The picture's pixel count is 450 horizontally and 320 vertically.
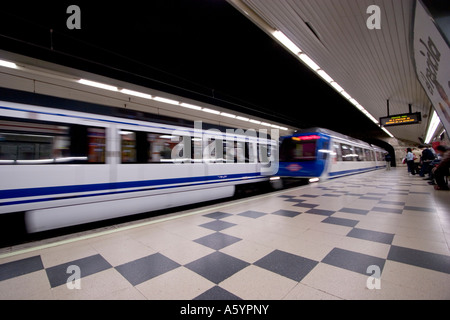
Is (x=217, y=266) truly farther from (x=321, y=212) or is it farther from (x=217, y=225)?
(x=321, y=212)

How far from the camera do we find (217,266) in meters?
1.84

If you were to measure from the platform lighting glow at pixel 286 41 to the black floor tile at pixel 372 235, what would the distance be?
12.9ft

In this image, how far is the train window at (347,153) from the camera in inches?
383

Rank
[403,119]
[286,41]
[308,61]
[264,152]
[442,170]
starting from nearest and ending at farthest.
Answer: [286,41] → [308,61] → [442,170] → [264,152] → [403,119]

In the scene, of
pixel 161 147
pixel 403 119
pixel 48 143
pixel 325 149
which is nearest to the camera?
pixel 48 143

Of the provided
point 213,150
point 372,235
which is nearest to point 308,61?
point 213,150

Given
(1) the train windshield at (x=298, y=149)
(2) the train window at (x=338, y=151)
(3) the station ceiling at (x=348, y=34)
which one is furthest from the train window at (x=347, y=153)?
(3) the station ceiling at (x=348, y=34)

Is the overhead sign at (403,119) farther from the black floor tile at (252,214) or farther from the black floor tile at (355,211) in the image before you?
the black floor tile at (252,214)

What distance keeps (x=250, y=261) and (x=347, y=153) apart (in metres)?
10.4

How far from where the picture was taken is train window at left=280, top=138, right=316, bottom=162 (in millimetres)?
7453

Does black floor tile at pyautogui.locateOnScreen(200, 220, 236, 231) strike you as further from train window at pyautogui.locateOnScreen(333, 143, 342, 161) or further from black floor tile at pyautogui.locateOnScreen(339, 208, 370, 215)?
train window at pyautogui.locateOnScreen(333, 143, 342, 161)

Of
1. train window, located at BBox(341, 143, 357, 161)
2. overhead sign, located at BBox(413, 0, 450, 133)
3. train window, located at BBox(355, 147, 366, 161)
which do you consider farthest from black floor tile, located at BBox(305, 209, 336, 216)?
train window, located at BBox(355, 147, 366, 161)

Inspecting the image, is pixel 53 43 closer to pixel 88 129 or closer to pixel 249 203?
pixel 88 129
